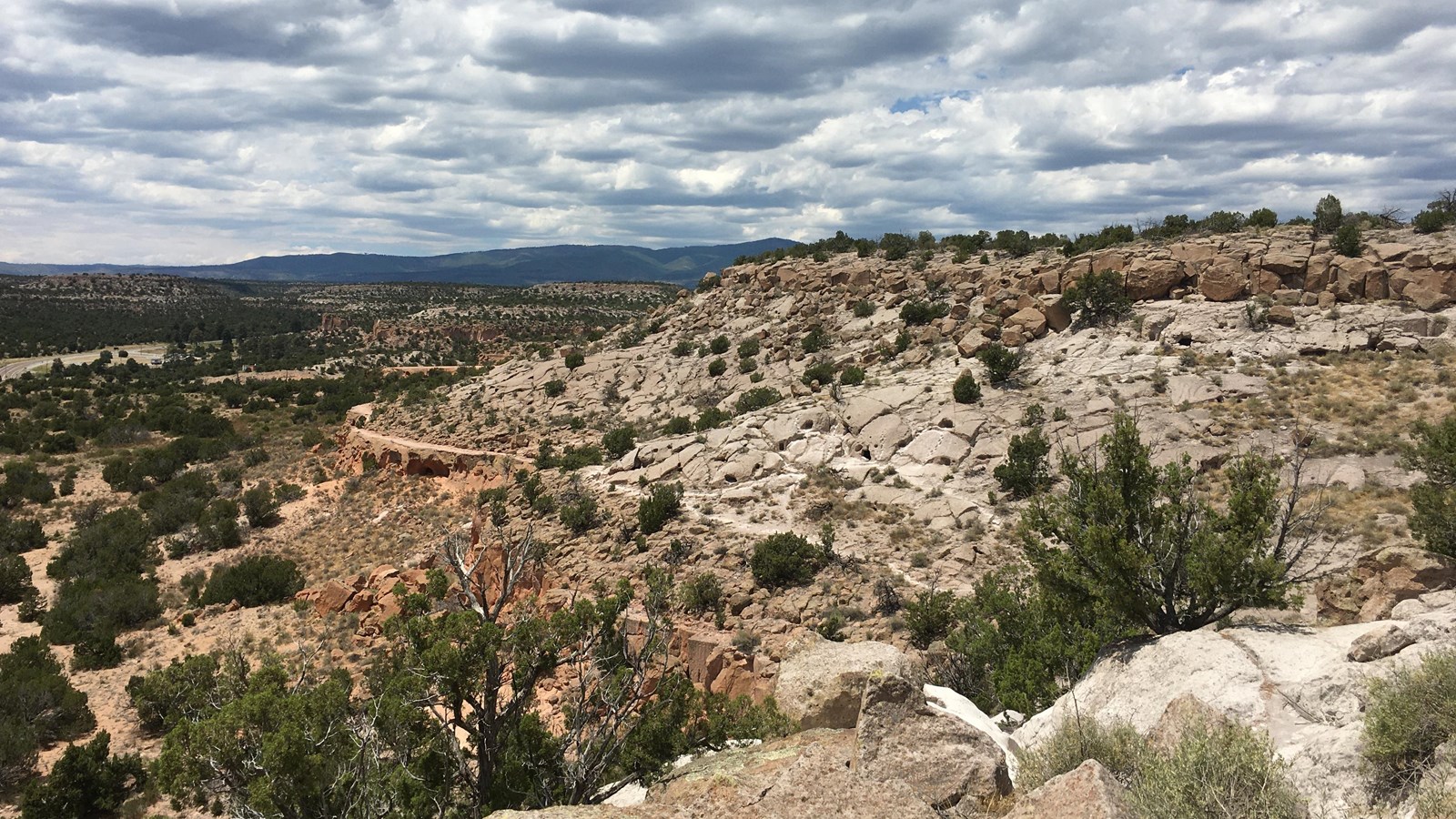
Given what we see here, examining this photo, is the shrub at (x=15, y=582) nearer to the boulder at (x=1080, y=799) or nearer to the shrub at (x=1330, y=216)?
the boulder at (x=1080, y=799)

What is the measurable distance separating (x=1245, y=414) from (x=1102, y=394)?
363 cm

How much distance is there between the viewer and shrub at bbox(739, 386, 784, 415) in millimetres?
28484

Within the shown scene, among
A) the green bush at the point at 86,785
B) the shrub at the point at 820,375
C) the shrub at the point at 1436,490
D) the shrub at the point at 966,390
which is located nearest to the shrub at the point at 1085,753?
the shrub at the point at 1436,490

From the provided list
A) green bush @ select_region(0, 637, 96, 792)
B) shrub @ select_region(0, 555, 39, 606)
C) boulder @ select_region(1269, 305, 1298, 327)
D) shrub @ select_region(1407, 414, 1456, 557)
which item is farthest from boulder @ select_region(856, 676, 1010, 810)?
shrub @ select_region(0, 555, 39, 606)

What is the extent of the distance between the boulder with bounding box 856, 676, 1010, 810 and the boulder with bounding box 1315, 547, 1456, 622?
20.6ft

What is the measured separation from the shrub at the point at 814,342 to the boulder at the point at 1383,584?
23.2 m

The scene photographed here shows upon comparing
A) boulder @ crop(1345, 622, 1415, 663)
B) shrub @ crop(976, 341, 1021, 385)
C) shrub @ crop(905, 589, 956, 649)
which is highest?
shrub @ crop(976, 341, 1021, 385)

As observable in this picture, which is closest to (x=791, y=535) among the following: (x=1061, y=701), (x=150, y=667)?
(x=1061, y=701)

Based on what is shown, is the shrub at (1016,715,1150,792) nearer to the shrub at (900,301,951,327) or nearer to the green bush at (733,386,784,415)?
the green bush at (733,386,784,415)

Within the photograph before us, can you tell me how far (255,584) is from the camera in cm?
2320

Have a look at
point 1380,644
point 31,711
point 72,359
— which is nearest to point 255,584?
point 31,711

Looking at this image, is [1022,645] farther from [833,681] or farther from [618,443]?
[618,443]

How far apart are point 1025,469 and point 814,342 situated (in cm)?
1532

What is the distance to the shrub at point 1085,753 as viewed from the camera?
264 inches
